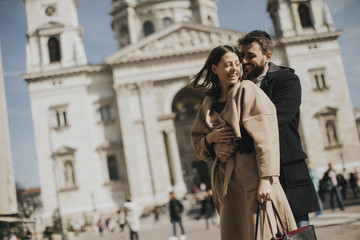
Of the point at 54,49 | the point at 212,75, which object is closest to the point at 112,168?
the point at 54,49

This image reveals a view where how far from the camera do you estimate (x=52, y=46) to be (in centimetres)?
3456

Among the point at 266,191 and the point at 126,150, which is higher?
the point at 126,150

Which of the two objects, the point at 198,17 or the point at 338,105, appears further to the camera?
the point at 198,17

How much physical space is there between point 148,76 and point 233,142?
98.1 ft

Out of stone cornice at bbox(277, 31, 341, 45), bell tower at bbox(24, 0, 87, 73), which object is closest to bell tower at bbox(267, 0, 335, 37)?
stone cornice at bbox(277, 31, 341, 45)

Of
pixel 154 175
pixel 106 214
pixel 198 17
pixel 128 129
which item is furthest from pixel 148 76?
pixel 198 17

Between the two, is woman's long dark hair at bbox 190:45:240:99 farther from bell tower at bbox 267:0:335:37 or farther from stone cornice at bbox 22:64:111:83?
bell tower at bbox 267:0:335:37

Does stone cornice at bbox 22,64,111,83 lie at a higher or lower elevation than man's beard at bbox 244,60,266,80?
higher

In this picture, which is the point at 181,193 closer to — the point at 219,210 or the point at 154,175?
the point at 154,175

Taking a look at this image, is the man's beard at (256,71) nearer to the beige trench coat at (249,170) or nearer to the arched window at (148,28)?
the beige trench coat at (249,170)

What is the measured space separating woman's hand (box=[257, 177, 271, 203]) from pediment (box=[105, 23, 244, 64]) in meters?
30.5

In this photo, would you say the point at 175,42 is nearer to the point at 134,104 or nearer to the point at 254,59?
the point at 134,104

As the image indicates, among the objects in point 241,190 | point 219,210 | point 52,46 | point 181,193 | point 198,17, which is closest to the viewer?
point 241,190

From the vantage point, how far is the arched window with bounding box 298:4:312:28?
119 feet
